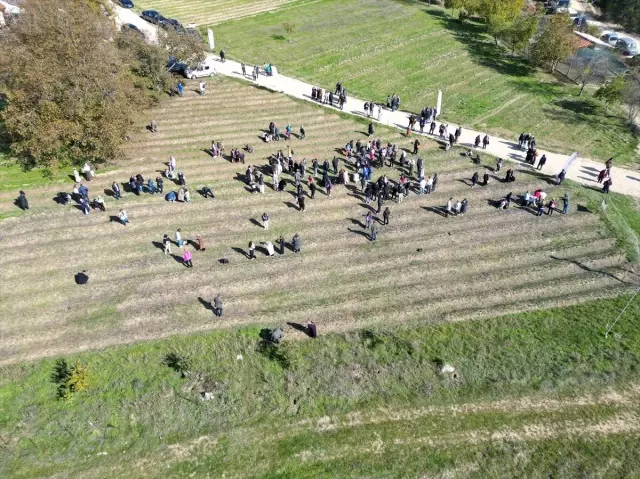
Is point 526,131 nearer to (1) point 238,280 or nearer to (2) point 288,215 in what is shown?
(2) point 288,215

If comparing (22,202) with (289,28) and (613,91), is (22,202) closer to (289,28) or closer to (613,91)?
(289,28)

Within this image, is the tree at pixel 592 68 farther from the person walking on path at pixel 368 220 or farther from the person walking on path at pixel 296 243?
the person walking on path at pixel 296 243

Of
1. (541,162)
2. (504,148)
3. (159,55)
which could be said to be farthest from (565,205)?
(159,55)

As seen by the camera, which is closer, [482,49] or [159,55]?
[159,55]

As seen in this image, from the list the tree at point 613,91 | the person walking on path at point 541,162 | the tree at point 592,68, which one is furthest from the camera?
the tree at point 592,68

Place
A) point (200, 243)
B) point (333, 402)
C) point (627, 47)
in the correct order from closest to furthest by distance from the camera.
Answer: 1. point (333, 402)
2. point (200, 243)
3. point (627, 47)

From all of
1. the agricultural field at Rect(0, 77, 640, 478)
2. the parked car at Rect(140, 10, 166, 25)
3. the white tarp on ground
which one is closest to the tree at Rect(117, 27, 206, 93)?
the agricultural field at Rect(0, 77, 640, 478)

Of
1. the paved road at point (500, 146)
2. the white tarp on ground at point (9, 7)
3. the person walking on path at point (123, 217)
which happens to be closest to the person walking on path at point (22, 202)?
the person walking on path at point (123, 217)

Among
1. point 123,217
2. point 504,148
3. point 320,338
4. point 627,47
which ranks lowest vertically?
point 320,338
